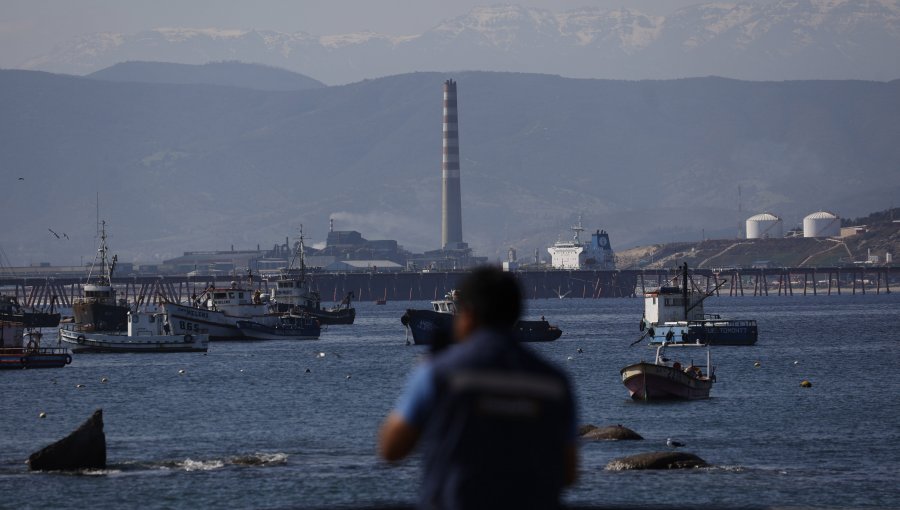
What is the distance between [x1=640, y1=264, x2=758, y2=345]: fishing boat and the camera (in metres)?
114

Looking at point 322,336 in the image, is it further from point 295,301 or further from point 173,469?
point 173,469

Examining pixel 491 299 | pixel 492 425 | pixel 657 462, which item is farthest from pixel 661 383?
pixel 492 425

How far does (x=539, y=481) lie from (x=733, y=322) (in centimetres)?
10871

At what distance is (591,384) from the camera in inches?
3147

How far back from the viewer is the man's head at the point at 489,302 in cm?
1164

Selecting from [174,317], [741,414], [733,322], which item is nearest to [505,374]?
[741,414]

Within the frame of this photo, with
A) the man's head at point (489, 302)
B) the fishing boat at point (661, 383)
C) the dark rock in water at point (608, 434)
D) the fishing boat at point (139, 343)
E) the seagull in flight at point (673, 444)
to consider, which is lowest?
the seagull in flight at point (673, 444)

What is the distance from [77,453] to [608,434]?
53.9 ft

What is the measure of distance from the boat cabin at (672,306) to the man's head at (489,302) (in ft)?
358

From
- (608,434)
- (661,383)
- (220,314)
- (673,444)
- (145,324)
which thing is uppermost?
(220,314)

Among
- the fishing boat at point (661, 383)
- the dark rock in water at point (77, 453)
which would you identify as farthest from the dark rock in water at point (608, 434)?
the dark rock in water at point (77, 453)

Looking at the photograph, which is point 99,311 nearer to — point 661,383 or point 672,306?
point 672,306

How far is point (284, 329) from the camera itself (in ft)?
456

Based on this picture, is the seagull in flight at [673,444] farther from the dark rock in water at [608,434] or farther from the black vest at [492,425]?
the black vest at [492,425]
